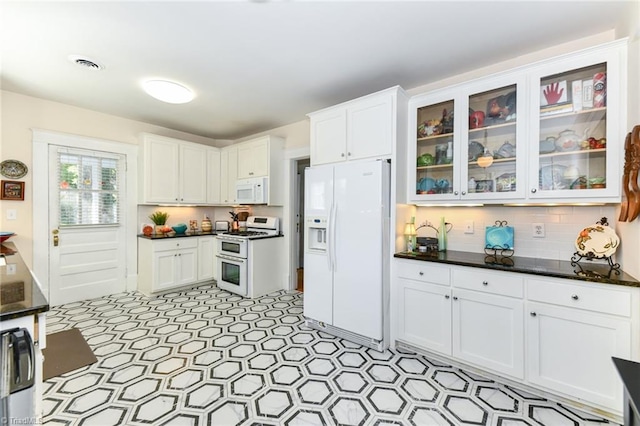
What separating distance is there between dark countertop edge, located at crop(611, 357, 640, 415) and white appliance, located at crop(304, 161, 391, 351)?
1570 mm

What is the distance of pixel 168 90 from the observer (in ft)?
9.09

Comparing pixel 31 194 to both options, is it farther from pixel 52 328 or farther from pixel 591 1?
pixel 591 1

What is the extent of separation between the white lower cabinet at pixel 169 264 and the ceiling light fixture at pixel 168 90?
209cm

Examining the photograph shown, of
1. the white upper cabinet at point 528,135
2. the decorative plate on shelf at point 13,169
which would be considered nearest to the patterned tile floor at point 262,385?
the white upper cabinet at point 528,135

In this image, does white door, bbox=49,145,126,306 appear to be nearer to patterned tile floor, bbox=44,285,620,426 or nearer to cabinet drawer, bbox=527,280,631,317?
patterned tile floor, bbox=44,285,620,426

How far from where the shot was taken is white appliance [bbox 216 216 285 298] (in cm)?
395

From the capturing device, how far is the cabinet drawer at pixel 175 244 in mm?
3980

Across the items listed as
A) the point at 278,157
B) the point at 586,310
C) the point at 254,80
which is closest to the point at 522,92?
the point at 586,310

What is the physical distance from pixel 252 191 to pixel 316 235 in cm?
178

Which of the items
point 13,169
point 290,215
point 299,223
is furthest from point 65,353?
point 299,223

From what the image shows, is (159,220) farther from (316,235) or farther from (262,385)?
(262,385)

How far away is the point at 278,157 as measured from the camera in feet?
14.1

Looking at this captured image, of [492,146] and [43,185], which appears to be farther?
[43,185]

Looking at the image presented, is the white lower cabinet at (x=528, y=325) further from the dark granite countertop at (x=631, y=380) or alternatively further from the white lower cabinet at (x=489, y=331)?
the dark granite countertop at (x=631, y=380)
